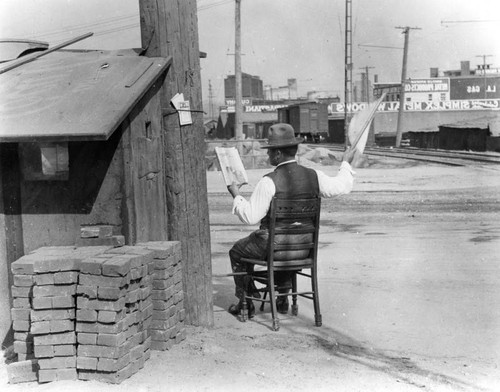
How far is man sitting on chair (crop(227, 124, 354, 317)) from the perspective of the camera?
19.2 ft

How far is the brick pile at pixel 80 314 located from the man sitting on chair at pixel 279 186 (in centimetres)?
128

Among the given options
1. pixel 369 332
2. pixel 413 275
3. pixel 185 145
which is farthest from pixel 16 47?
pixel 413 275

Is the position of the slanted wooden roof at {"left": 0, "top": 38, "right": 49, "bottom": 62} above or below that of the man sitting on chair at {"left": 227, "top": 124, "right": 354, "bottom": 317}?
above

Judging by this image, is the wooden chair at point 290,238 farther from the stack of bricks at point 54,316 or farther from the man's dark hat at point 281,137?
the stack of bricks at point 54,316

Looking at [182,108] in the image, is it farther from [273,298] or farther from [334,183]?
[273,298]

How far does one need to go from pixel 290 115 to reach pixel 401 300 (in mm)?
56328

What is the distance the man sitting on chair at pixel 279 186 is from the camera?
5863 mm

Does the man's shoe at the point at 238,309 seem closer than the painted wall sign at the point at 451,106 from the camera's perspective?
Yes

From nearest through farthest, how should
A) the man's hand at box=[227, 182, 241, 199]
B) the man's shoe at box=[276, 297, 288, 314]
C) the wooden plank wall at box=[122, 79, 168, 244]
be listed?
the wooden plank wall at box=[122, 79, 168, 244] → the man's hand at box=[227, 182, 241, 199] → the man's shoe at box=[276, 297, 288, 314]

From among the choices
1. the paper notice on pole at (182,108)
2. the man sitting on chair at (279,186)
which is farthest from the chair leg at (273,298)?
the paper notice on pole at (182,108)

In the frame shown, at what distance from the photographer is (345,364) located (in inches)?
208

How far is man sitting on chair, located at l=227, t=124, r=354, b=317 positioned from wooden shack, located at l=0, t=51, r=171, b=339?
75cm

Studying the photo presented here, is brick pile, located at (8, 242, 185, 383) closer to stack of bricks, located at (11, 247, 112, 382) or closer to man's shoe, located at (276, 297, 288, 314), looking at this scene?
stack of bricks, located at (11, 247, 112, 382)

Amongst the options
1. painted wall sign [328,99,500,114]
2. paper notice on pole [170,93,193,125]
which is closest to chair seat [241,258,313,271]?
paper notice on pole [170,93,193,125]
